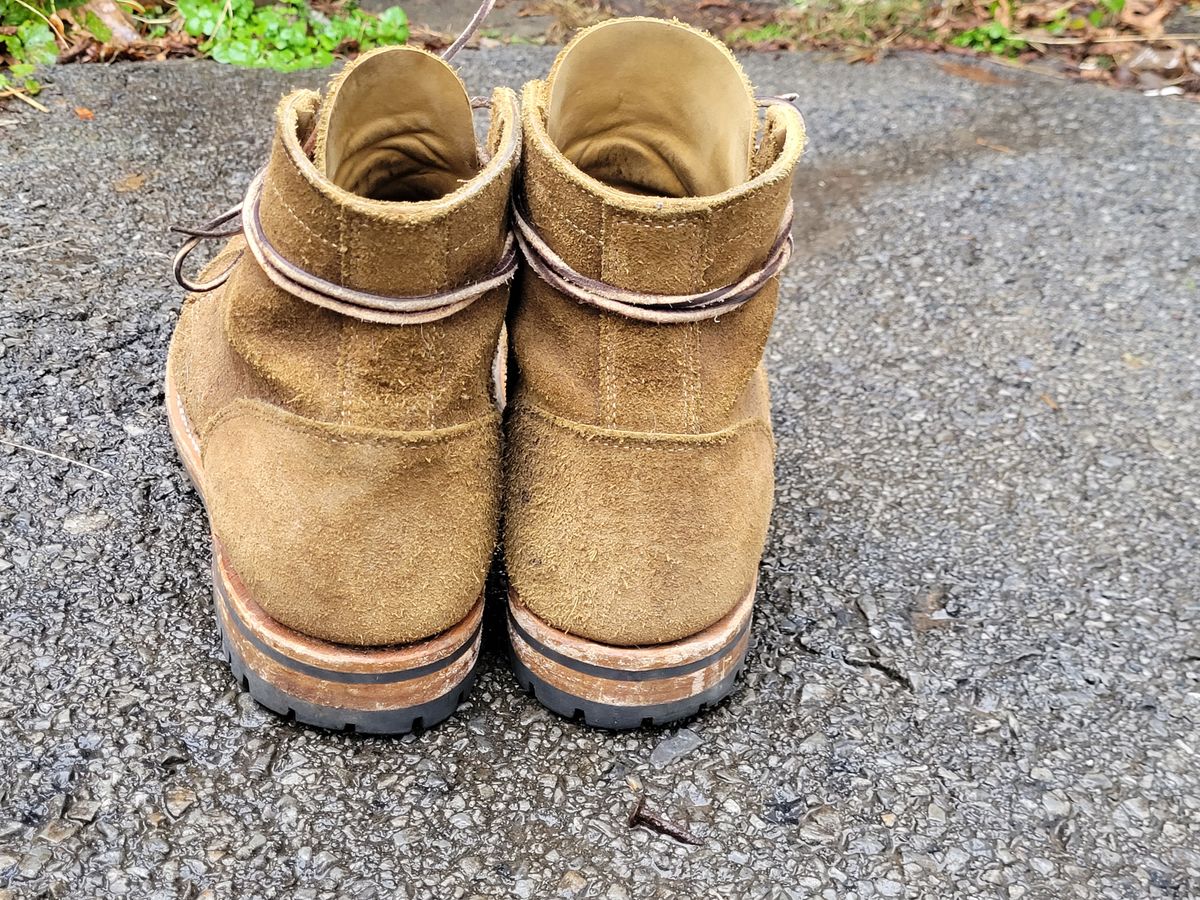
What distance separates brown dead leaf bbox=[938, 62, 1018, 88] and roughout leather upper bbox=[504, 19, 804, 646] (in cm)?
271

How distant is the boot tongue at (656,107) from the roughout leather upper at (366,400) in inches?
5.9

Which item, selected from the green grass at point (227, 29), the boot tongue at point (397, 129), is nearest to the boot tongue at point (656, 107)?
the boot tongue at point (397, 129)

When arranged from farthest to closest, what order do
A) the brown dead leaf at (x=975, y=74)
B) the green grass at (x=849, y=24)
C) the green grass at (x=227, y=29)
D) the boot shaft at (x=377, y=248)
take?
the green grass at (x=849, y=24) → the brown dead leaf at (x=975, y=74) → the green grass at (x=227, y=29) → the boot shaft at (x=377, y=248)

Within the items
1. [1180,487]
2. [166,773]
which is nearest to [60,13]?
[166,773]

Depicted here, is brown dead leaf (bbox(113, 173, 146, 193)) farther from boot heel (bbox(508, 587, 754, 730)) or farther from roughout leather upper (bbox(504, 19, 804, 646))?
boot heel (bbox(508, 587, 754, 730))

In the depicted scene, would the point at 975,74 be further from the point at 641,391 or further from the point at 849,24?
the point at 641,391

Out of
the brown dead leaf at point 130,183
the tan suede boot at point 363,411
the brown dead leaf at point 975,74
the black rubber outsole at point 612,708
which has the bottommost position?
the brown dead leaf at point 975,74

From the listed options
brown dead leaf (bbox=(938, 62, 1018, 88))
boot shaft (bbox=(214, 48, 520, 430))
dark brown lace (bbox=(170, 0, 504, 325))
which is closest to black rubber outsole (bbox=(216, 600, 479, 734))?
boot shaft (bbox=(214, 48, 520, 430))

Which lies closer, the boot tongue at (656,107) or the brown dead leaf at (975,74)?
the boot tongue at (656,107)

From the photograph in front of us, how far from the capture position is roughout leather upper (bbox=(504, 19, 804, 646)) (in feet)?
3.53

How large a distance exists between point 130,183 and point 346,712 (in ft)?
5.81

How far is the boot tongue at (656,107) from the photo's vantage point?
1.22 meters

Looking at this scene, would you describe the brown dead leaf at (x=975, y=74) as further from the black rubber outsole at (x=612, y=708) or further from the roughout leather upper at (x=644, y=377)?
the black rubber outsole at (x=612, y=708)

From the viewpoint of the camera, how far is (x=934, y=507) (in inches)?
67.9
